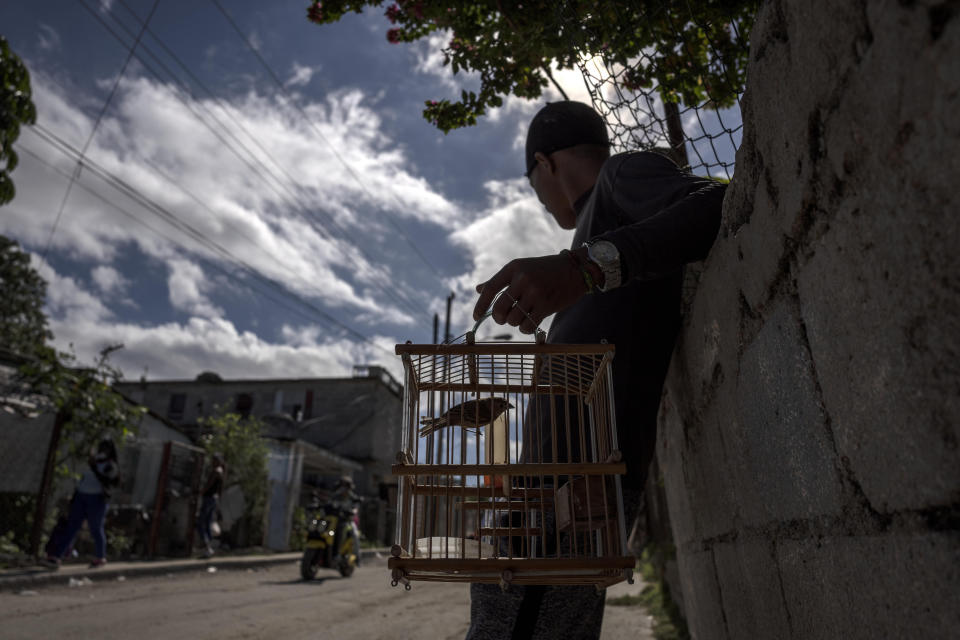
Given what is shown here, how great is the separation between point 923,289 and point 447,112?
3918 millimetres

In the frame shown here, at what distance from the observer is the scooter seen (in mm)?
9727

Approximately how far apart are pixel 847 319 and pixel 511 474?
2.55 feet

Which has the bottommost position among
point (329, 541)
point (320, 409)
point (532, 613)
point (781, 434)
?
point (532, 613)

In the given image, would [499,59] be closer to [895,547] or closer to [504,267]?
[504,267]

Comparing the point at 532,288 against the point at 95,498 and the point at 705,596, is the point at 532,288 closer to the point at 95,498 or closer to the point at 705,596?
the point at 705,596

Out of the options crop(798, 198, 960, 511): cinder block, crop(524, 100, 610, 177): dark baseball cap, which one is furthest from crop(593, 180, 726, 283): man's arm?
crop(524, 100, 610, 177): dark baseball cap

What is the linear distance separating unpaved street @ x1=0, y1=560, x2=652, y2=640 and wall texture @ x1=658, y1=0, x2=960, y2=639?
3.90 m

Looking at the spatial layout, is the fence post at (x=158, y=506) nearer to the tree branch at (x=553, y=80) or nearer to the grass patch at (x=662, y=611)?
the grass patch at (x=662, y=611)

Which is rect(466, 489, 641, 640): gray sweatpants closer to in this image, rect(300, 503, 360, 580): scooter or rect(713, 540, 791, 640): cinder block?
rect(713, 540, 791, 640): cinder block

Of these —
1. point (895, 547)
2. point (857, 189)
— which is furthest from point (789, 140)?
point (895, 547)

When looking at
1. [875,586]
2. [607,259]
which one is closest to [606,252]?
[607,259]

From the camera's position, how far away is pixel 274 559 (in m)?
13.3

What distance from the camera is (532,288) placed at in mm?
1340

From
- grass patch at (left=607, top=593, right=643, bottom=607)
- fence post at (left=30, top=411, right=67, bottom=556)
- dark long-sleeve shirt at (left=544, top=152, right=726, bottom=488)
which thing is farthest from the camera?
fence post at (left=30, top=411, right=67, bottom=556)
